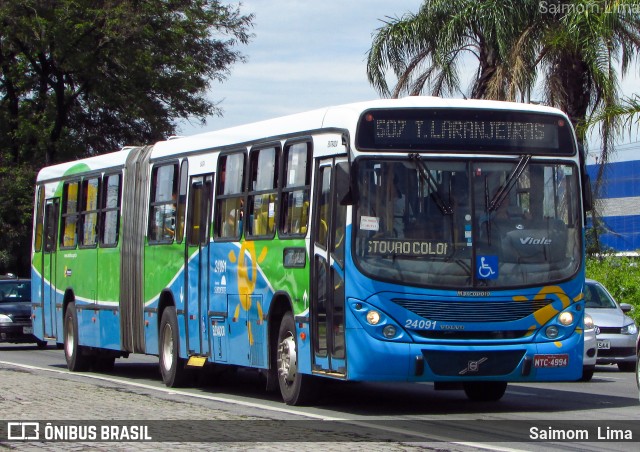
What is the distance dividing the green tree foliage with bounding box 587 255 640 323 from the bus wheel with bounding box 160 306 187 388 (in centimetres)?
1250

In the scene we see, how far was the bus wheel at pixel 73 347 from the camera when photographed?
22.0 meters

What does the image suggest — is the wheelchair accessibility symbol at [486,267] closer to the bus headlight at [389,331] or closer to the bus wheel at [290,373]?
the bus headlight at [389,331]

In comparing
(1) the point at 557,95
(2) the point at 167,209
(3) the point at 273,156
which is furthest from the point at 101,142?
(3) the point at 273,156

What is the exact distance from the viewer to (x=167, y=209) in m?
19.0

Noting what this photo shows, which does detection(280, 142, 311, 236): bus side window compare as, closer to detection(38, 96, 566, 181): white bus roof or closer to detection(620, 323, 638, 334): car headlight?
detection(38, 96, 566, 181): white bus roof

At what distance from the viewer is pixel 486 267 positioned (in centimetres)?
1341

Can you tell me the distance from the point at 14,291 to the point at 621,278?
15108 millimetres

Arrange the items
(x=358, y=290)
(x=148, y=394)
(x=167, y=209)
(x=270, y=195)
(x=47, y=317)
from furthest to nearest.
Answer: (x=47, y=317) < (x=167, y=209) < (x=148, y=394) < (x=270, y=195) < (x=358, y=290)

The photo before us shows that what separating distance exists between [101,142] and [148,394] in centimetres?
3113

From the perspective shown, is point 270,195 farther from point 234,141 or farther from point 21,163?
point 21,163

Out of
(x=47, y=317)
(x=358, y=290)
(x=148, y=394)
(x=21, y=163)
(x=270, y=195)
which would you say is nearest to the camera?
(x=358, y=290)

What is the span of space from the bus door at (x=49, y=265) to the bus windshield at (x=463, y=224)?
11.5 m

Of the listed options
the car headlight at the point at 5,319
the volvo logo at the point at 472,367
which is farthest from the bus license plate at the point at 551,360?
the car headlight at the point at 5,319

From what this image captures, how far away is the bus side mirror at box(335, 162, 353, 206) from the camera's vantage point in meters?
13.1
